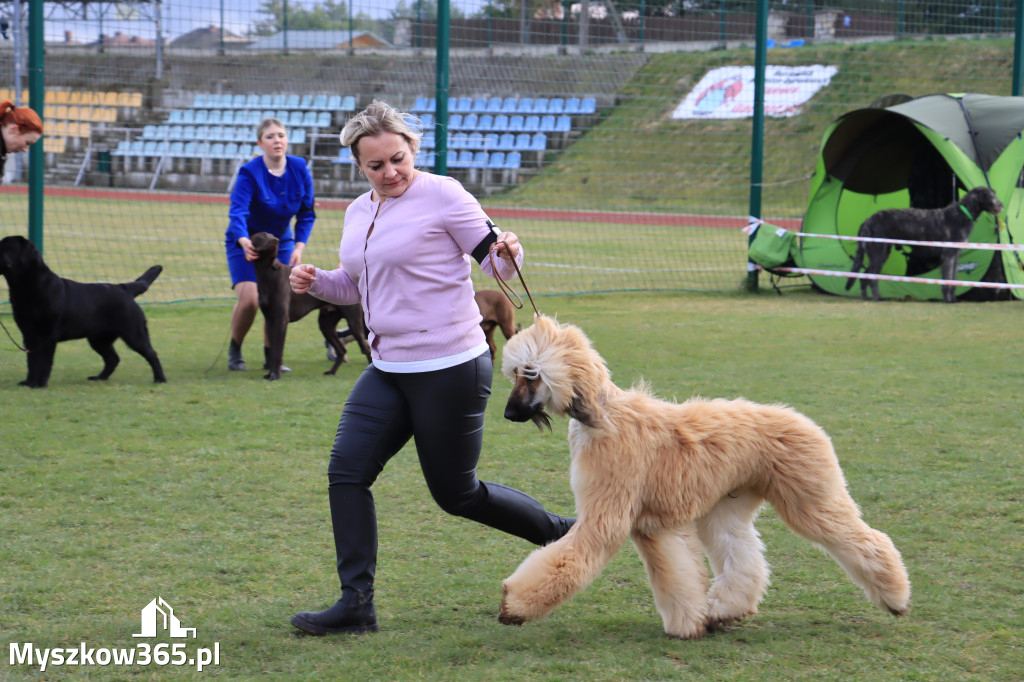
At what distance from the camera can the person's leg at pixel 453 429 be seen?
3459mm

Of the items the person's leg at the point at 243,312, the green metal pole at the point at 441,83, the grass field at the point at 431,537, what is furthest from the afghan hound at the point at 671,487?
the green metal pole at the point at 441,83

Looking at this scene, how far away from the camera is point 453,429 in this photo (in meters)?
3.48

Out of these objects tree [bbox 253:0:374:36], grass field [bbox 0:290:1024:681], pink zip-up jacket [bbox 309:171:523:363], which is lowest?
grass field [bbox 0:290:1024:681]

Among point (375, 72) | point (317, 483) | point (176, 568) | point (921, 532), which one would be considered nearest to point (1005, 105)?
point (921, 532)

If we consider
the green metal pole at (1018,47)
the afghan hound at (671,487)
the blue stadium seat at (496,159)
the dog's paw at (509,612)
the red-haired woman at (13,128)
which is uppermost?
the green metal pole at (1018,47)

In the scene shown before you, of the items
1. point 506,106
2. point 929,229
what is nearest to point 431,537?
point 929,229

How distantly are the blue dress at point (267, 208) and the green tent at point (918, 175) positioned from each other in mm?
7901

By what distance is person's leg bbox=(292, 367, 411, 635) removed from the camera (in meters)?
3.46

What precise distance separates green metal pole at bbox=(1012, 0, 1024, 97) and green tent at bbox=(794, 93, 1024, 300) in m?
2.69

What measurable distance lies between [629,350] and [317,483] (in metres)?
4.36

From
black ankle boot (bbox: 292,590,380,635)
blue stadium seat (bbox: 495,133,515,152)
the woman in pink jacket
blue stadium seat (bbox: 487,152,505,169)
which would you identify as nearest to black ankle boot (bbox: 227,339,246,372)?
the woman in pink jacket

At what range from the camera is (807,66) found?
31000mm

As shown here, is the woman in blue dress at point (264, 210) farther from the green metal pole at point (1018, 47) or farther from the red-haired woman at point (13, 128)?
the green metal pole at point (1018, 47)

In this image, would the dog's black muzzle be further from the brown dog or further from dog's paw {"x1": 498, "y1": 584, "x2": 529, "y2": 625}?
the brown dog
